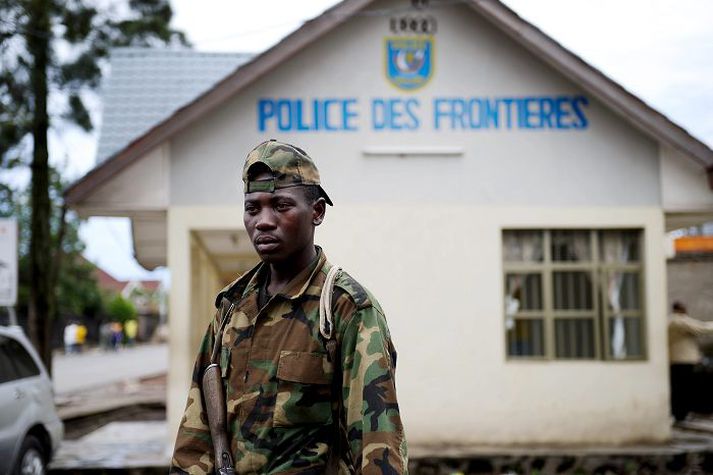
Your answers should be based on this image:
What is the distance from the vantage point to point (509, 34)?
1077 cm

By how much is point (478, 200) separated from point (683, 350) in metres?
3.92

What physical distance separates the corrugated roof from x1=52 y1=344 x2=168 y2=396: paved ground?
37.0ft

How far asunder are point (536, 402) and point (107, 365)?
1069 inches

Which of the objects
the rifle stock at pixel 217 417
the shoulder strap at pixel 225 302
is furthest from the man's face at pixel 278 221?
the rifle stock at pixel 217 417

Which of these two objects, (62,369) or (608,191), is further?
(62,369)

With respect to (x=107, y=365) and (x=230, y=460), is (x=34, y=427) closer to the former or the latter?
(x=230, y=460)

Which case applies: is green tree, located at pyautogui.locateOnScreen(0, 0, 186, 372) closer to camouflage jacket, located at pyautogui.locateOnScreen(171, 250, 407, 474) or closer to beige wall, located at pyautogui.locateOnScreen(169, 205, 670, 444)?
beige wall, located at pyautogui.locateOnScreen(169, 205, 670, 444)

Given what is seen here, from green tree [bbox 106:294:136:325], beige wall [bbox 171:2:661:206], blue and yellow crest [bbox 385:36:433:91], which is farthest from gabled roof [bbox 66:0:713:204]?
green tree [bbox 106:294:136:325]

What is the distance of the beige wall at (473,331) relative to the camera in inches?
419

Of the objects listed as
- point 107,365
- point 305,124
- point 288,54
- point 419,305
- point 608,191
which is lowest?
point 107,365

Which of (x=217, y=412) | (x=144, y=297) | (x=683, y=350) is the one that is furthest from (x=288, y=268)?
(x=144, y=297)

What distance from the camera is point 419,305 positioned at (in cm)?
1077

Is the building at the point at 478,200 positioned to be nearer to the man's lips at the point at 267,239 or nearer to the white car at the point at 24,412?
the white car at the point at 24,412

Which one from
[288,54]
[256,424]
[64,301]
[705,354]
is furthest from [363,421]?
[64,301]
